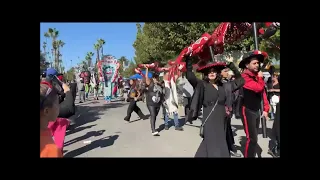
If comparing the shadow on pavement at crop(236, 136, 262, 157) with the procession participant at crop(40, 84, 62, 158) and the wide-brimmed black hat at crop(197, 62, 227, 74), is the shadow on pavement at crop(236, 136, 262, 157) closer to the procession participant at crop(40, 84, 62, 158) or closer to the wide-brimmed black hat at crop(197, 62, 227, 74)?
the wide-brimmed black hat at crop(197, 62, 227, 74)

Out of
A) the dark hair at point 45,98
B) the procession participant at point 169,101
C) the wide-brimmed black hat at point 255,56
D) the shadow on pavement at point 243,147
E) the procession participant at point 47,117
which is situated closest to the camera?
the procession participant at point 47,117

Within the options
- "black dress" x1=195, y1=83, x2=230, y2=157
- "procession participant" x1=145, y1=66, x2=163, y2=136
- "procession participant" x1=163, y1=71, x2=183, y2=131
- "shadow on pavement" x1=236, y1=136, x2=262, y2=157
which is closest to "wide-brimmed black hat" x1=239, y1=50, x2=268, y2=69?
"black dress" x1=195, y1=83, x2=230, y2=157

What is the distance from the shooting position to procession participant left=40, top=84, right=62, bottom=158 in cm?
241

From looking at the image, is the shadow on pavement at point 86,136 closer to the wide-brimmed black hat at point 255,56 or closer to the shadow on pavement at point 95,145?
the shadow on pavement at point 95,145

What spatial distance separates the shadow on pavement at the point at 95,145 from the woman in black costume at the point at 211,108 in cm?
256

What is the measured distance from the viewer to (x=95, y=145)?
20.7 feet

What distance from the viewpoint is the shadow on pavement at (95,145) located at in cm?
560

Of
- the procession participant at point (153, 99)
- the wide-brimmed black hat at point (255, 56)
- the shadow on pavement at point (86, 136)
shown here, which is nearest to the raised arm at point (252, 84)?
the wide-brimmed black hat at point (255, 56)

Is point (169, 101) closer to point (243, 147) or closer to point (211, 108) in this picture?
point (243, 147)

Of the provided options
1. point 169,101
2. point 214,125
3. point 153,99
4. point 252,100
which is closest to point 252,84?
point 252,100
